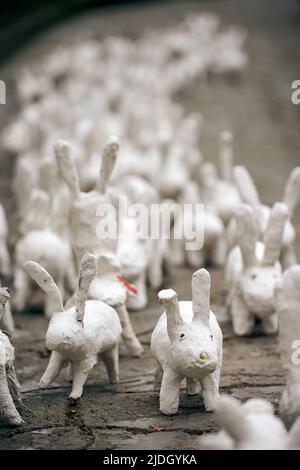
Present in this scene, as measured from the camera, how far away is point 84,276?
12.5 feet

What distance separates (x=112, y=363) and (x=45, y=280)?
2.03 feet

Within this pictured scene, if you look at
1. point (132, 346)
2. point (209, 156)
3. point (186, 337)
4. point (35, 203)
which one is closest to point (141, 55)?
point (209, 156)

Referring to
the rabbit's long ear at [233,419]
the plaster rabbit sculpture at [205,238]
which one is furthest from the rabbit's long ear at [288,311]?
the plaster rabbit sculpture at [205,238]

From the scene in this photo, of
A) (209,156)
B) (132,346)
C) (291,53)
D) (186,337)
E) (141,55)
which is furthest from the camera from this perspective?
(291,53)

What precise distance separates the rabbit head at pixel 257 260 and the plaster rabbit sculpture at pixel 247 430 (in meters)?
1.78

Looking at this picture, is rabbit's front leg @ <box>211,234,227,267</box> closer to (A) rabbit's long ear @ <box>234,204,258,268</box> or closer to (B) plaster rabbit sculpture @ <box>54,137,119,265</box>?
(A) rabbit's long ear @ <box>234,204,258,268</box>

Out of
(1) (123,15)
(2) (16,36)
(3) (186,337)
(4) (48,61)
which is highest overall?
(1) (123,15)

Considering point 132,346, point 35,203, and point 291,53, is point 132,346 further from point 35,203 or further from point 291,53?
point 291,53

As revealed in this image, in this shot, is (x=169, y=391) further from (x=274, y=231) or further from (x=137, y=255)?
(x=137, y=255)

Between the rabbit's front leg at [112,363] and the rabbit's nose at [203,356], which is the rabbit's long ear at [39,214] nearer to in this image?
the rabbit's front leg at [112,363]

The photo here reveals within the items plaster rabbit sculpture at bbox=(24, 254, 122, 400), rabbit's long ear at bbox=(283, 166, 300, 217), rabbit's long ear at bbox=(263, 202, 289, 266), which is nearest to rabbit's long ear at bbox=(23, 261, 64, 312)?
plaster rabbit sculpture at bbox=(24, 254, 122, 400)

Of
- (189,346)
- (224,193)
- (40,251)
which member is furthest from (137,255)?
(189,346)

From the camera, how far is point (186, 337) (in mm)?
3744

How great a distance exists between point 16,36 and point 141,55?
306 centimetres
